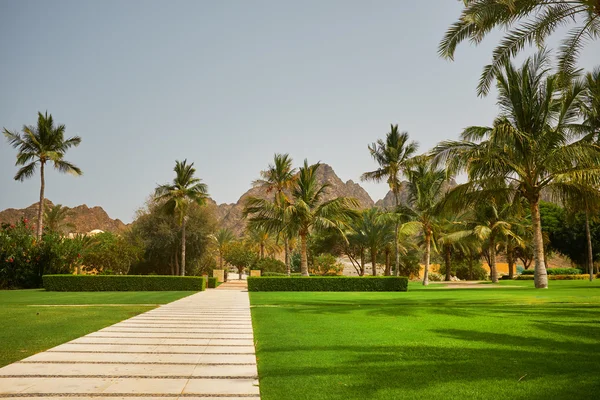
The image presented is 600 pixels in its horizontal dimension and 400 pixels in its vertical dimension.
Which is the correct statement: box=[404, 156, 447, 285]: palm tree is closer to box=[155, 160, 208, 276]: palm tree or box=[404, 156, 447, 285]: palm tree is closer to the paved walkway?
box=[155, 160, 208, 276]: palm tree

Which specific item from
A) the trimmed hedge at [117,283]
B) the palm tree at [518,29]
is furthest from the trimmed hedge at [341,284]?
the palm tree at [518,29]

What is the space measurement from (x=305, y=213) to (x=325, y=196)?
91.8 metres

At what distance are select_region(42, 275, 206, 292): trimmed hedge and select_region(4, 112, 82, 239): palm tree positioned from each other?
36.7 feet

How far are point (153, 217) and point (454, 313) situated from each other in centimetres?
3966

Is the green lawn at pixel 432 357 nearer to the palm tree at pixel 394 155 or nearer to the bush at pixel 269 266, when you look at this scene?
the palm tree at pixel 394 155

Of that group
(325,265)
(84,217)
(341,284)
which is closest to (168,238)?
(325,265)

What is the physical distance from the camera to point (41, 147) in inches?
1329

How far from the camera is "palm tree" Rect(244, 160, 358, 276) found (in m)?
27.1

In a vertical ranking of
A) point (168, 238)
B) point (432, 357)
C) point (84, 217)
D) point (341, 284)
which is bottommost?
point (341, 284)

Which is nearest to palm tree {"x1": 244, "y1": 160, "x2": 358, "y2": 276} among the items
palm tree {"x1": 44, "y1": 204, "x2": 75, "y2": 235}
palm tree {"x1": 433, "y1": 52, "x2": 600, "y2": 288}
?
palm tree {"x1": 433, "y1": 52, "x2": 600, "y2": 288}

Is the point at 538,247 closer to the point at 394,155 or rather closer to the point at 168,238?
the point at 394,155

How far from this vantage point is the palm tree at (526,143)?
1811 centimetres

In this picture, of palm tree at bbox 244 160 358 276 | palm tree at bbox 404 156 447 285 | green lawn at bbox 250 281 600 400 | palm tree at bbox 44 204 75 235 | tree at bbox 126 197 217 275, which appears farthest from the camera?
palm tree at bbox 44 204 75 235

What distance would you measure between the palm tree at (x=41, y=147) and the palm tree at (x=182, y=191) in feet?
25.9
